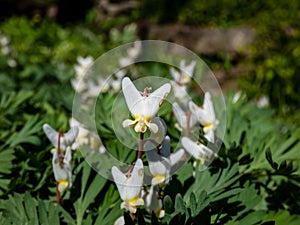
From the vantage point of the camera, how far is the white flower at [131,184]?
1.22 meters

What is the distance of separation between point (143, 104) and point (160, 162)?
0.20 metres

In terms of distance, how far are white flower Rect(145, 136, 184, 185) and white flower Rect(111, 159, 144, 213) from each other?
6 centimetres

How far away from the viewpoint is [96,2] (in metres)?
9.01

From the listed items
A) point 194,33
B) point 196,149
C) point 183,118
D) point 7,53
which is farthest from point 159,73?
point 194,33

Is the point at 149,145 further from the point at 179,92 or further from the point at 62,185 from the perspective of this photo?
the point at 179,92

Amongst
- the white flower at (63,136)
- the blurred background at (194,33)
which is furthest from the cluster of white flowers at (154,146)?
the blurred background at (194,33)

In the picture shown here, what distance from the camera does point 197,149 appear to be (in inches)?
58.9

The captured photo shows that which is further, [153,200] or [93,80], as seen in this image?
[93,80]

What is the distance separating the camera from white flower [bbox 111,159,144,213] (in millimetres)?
1224

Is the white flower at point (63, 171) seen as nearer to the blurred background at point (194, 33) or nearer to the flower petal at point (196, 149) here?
the flower petal at point (196, 149)

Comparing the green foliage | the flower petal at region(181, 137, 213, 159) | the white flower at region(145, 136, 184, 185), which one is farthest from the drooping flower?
the green foliage

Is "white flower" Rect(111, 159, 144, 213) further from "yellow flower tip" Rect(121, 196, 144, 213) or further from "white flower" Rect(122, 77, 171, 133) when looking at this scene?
"white flower" Rect(122, 77, 171, 133)

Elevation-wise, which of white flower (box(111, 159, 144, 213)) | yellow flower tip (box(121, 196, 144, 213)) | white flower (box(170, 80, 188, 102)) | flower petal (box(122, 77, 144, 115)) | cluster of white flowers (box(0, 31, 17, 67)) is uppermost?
cluster of white flowers (box(0, 31, 17, 67))

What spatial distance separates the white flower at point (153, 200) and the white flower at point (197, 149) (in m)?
0.21
